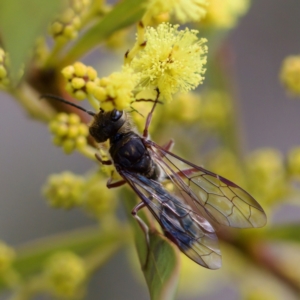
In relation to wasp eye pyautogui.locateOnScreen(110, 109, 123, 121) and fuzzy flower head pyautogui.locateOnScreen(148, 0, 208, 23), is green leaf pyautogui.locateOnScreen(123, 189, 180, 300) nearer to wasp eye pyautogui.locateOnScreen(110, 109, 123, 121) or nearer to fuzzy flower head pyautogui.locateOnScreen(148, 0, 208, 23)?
wasp eye pyautogui.locateOnScreen(110, 109, 123, 121)

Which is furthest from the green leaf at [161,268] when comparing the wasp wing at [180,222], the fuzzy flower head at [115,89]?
the fuzzy flower head at [115,89]

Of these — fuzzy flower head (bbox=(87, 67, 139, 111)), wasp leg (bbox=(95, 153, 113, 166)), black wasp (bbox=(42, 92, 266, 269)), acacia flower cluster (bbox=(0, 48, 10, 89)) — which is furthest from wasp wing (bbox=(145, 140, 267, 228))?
acacia flower cluster (bbox=(0, 48, 10, 89))

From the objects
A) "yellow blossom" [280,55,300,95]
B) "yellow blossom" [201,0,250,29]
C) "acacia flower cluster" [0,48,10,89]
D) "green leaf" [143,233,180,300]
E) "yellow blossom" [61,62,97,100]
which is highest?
"yellow blossom" [201,0,250,29]

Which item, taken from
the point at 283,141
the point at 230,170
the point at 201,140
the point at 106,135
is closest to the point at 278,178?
the point at 230,170

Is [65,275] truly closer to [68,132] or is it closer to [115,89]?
[68,132]

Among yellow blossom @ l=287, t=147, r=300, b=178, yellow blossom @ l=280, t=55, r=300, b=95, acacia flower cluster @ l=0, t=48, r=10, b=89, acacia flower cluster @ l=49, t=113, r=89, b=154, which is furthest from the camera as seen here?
yellow blossom @ l=287, t=147, r=300, b=178

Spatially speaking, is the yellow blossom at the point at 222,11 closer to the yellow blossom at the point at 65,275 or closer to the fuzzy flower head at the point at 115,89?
the fuzzy flower head at the point at 115,89

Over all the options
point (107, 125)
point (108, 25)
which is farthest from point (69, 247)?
point (108, 25)
